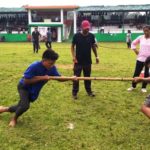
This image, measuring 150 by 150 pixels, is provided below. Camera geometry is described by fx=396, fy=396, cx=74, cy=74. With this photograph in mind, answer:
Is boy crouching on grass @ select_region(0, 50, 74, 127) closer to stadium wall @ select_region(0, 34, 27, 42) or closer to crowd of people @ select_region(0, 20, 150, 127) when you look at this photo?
crowd of people @ select_region(0, 20, 150, 127)

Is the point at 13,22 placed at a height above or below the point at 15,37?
above

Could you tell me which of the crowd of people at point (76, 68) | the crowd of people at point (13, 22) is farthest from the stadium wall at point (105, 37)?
the crowd of people at point (76, 68)

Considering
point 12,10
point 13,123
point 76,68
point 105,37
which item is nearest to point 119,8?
point 105,37

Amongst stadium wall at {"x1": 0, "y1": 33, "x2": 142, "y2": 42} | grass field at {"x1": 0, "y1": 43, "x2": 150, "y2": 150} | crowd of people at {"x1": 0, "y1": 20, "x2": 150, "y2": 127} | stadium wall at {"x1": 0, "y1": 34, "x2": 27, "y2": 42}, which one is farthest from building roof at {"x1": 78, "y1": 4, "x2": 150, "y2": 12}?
crowd of people at {"x1": 0, "y1": 20, "x2": 150, "y2": 127}

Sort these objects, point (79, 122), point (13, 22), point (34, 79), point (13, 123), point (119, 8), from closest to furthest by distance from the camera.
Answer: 1. point (34, 79)
2. point (13, 123)
3. point (79, 122)
4. point (119, 8)
5. point (13, 22)

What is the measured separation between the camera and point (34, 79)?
266 inches

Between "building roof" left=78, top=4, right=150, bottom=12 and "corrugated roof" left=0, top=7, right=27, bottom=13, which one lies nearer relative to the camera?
"building roof" left=78, top=4, right=150, bottom=12

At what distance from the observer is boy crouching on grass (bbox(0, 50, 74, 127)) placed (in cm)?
664

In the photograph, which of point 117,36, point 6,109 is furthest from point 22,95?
point 117,36

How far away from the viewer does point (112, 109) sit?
851cm

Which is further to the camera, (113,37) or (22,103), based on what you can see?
(113,37)

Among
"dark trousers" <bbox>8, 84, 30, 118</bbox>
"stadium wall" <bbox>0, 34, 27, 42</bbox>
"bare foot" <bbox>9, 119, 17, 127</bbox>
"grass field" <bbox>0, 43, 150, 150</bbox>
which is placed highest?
"dark trousers" <bbox>8, 84, 30, 118</bbox>

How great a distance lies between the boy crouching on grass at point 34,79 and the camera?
664 cm

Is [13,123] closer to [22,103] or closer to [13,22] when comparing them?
[22,103]
